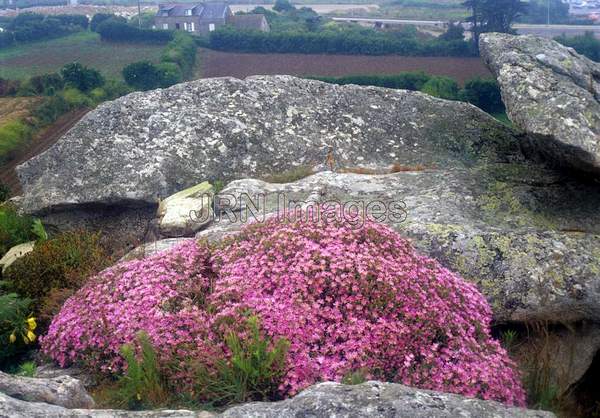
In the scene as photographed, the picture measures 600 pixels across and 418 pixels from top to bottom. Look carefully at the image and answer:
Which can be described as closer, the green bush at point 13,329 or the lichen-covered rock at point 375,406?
the lichen-covered rock at point 375,406

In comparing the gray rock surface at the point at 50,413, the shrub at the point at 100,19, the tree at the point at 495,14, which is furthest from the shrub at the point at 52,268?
the shrub at the point at 100,19

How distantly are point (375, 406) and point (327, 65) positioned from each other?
137ft

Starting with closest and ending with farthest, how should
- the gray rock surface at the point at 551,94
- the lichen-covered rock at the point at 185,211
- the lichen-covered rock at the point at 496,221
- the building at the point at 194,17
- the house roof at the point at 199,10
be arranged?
1. the lichen-covered rock at the point at 496,221
2. the gray rock surface at the point at 551,94
3. the lichen-covered rock at the point at 185,211
4. the building at the point at 194,17
5. the house roof at the point at 199,10

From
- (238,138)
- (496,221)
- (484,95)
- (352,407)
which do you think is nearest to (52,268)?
(238,138)

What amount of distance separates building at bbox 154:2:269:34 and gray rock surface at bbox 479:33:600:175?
54362 mm

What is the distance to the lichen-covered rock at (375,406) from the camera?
3.56 meters

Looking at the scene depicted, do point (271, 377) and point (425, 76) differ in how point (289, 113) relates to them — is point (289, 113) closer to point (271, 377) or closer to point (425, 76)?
point (271, 377)

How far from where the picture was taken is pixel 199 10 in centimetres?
6781

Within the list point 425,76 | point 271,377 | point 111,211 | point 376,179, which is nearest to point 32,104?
point 425,76

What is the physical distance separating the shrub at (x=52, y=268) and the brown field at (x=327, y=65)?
1121 inches

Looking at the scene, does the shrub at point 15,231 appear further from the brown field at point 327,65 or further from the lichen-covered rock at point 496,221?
the brown field at point 327,65

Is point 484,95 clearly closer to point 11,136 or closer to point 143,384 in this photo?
point 11,136

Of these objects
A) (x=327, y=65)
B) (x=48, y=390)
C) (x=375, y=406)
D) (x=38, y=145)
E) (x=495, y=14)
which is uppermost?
(x=495, y=14)

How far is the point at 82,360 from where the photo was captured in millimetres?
5758
